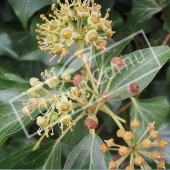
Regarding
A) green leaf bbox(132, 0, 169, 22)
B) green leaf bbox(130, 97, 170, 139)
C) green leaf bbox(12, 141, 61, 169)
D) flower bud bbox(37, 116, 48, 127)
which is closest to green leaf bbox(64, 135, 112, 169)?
green leaf bbox(12, 141, 61, 169)

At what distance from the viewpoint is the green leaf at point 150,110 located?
4.24ft

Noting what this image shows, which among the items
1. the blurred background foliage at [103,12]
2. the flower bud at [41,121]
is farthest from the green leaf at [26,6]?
the flower bud at [41,121]

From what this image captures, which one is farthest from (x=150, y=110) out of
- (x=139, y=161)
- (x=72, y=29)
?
(x=72, y=29)

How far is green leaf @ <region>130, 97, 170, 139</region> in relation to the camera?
129 centimetres

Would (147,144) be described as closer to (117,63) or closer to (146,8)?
(117,63)

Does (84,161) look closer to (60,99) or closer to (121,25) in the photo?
(60,99)

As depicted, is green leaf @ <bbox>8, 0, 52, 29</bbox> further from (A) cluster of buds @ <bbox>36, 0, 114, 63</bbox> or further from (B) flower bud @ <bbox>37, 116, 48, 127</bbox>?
(B) flower bud @ <bbox>37, 116, 48, 127</bbox>

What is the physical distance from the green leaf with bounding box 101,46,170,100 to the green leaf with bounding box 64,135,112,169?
21 centimetres

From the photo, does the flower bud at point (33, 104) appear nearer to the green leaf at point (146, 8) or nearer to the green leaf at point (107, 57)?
the green leaf at point (107, 57)

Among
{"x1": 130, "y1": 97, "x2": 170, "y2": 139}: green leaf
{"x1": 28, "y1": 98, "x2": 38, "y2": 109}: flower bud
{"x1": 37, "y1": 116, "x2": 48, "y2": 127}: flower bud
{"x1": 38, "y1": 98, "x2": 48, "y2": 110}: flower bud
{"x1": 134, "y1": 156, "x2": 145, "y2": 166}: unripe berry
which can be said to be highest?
{"x1": 28, "y1": 98, "x2": 38, "y2": 109}: flower bud

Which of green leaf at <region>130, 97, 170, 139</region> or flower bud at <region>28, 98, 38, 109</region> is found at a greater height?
flower bud at <region>28, 98, 38, 109</region>

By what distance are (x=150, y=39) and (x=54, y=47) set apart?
792 millimetres

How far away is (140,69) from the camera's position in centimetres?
99

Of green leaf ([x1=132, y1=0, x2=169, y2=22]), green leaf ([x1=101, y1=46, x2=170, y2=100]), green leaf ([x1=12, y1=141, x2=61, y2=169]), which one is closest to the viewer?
green leaf ([x1=101, y1=46, x2=170, y2=100])
